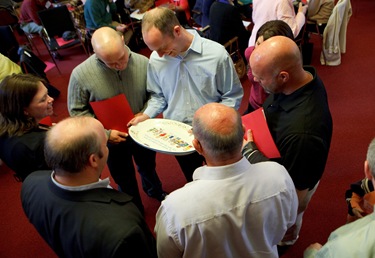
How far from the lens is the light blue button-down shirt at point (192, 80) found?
71.4 inches

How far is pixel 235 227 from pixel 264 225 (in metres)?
0.13

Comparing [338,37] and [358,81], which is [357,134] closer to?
[358,81]

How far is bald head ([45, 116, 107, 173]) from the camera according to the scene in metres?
1.16

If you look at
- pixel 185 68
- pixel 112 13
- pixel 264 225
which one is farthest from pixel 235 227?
pixel 112 13

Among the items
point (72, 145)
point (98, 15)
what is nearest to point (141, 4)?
point (98, 15)

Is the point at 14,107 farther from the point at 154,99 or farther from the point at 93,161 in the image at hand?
the point at 154,99

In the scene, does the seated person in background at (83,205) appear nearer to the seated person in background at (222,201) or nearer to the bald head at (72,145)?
the bald head at (72,145)

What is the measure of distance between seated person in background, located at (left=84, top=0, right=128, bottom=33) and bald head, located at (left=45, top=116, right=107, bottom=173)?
3.65 metres

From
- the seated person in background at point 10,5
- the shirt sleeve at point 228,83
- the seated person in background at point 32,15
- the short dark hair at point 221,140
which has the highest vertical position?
the seated person in background at point 10,5

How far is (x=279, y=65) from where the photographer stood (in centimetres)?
140

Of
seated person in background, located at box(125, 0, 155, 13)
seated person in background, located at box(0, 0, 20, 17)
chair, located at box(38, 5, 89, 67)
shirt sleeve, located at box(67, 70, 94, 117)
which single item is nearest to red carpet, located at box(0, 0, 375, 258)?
chair, located at box(38, 5, 89, 67)

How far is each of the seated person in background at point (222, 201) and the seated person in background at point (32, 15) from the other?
4.86 m

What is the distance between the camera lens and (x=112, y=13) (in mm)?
5004

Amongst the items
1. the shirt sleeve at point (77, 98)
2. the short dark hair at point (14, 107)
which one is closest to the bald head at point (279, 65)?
the shirt sleeve at point (77, 98)
